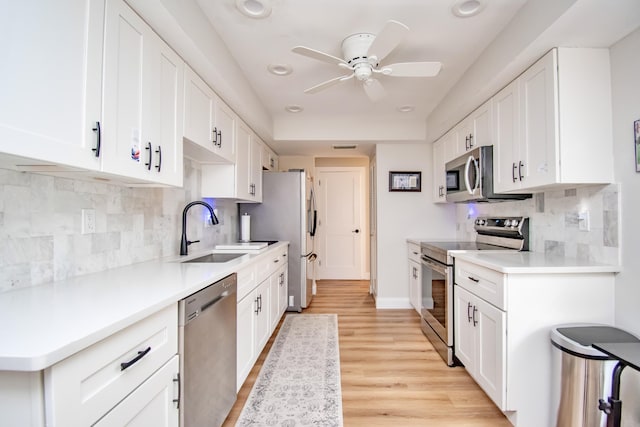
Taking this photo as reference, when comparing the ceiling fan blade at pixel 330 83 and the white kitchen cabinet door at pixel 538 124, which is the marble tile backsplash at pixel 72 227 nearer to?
the ceiling fan blade at pixel 330 83

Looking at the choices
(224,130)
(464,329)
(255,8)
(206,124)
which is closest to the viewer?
(255,8)

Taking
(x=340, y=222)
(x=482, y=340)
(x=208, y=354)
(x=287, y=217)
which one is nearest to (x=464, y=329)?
(x=482, y=340)

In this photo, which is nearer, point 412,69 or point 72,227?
point 72,227

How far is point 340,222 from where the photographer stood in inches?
234

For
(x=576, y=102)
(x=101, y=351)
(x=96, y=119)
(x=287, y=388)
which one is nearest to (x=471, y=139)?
(x=576, y=102)

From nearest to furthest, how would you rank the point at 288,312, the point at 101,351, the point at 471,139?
1. the point at 101,351
2. the point at 471,139
3. the point at 288,312

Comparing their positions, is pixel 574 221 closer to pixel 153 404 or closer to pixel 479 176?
pixel 479 176

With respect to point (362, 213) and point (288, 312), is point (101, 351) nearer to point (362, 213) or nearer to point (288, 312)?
point (288, 312)

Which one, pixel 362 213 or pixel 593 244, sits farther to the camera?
pixel 362 213

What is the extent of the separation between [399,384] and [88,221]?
2.15 meters

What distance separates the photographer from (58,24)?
101cm

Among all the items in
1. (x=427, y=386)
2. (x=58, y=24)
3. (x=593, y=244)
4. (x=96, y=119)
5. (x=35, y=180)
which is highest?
(x=58, y=24)

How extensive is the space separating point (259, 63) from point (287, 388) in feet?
7.91

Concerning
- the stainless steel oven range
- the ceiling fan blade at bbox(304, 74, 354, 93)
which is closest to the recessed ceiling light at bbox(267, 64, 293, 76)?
the ceiling fan blade at bbox(304, 74, 354, 93)
